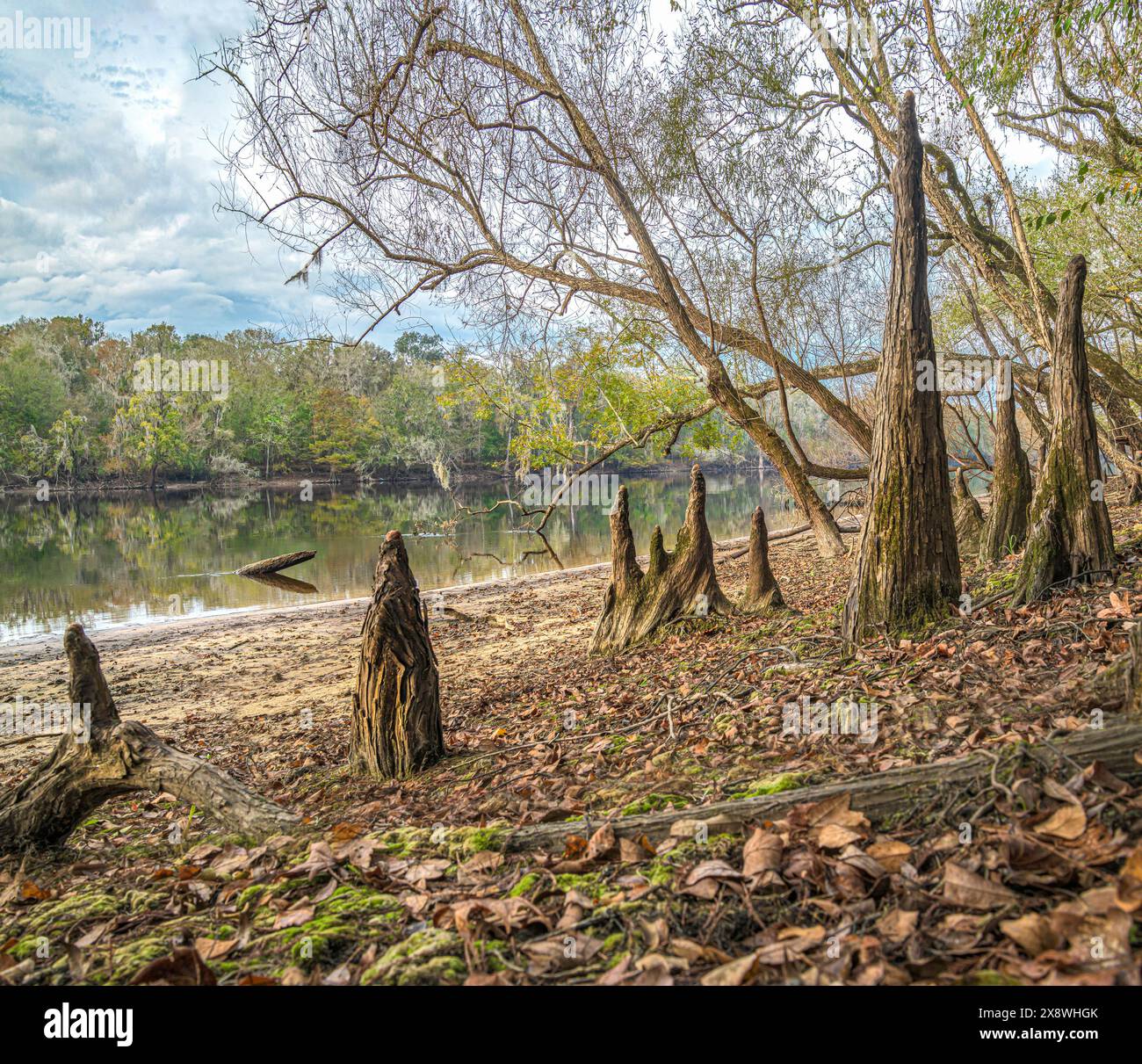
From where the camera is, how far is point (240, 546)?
33.6 metres

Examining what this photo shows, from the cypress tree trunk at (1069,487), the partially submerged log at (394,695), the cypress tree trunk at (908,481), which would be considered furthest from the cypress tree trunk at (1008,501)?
the partially submerged log at (394,695)

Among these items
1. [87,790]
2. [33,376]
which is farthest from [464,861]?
[33,376]

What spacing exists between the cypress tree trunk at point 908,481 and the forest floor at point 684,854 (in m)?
0.37

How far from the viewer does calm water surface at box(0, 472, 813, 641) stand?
20.9 m

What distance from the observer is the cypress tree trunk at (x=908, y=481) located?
19.7 feet

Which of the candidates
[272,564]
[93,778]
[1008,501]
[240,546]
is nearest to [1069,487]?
[1008,501]

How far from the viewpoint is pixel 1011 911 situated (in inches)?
89.7

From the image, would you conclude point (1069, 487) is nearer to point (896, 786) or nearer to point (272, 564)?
point (896, 786)

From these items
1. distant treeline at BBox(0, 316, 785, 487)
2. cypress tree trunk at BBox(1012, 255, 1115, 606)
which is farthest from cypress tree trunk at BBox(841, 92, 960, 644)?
distant treeline at BBox(0, 316, 785, 487)

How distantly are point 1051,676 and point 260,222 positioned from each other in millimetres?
11770

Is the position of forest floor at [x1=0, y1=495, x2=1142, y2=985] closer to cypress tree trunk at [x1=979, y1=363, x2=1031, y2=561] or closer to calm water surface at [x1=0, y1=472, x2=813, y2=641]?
cypress tree trunk at [x1=979, y1=363, x2=1031, y2=561]

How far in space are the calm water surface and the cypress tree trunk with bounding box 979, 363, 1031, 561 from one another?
7.24m
